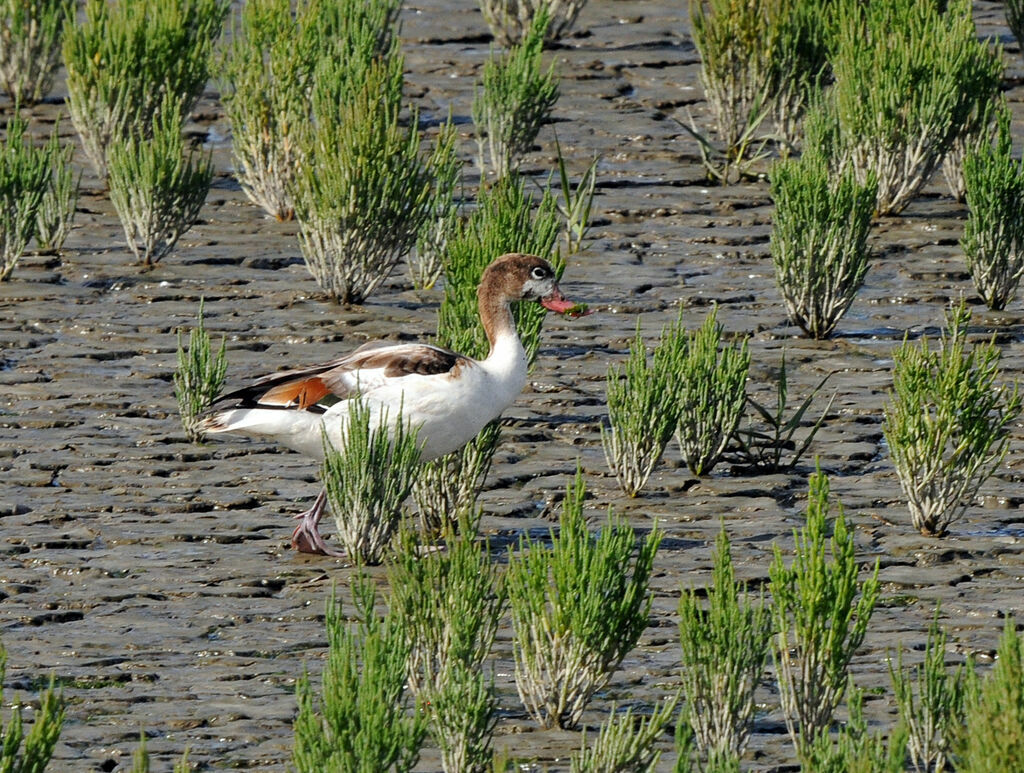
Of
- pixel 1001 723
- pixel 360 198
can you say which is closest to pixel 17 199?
pixel 360 198

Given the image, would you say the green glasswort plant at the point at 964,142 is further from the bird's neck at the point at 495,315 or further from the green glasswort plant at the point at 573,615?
the green glasswort plant at the point at 573,615

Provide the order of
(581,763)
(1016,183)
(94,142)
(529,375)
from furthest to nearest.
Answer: (94,142) < (1016,183) < (529,375) < (581,763)

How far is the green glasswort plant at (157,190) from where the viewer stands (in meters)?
12.2

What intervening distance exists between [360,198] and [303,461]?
271cm

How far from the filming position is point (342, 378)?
8.29 meters

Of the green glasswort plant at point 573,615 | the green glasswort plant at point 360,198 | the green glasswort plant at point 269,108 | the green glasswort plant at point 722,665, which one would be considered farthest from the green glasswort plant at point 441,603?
the green glasswort plant at point 269,108

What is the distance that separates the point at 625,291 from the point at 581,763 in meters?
6.73

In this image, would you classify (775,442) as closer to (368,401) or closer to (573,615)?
(368,401)

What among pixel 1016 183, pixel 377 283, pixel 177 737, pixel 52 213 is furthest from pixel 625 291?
pixel 177 737

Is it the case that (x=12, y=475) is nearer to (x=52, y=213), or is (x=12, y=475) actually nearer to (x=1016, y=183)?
(x=52, y=213)

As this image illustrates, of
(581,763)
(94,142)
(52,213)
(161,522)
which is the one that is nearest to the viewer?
(581,763)

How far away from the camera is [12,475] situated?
360 inches

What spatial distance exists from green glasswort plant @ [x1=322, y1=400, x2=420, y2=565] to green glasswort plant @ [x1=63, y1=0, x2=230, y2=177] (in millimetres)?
6343

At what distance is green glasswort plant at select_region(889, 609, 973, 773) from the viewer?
5.64 m
